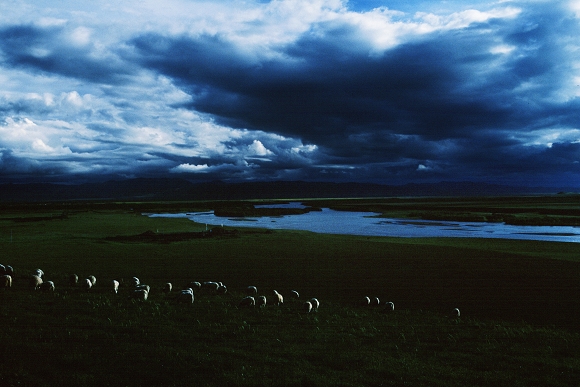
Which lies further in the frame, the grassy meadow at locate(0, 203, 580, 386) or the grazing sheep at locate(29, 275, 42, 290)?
the grazing sheep at locate(29, 275, 42, 290)

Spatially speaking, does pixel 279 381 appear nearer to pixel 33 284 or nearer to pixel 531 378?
pixel 531 378

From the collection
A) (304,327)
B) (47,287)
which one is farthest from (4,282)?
(304,327)

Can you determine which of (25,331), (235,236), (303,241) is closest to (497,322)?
(25,331)

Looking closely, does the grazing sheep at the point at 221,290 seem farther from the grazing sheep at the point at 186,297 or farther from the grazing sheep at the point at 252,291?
the grazing sheep at the point at 186,297

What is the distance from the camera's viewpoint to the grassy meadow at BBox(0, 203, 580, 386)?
32.5 ft

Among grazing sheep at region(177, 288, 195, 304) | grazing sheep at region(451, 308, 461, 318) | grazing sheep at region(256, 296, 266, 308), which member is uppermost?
grazing sheep at region(177, 288, 195, 304)

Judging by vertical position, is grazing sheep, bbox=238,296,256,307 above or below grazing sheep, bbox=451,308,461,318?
above

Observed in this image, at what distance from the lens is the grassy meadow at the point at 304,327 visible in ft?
32.5

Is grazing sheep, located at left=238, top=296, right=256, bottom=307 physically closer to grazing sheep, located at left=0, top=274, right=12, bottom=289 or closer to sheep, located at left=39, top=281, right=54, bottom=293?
sheep, located at left=39, top=281, right=54, bottom=293

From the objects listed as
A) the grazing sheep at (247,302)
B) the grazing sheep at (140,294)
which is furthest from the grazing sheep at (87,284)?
the grazing sheep at (247,302)

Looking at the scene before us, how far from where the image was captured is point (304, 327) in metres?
14.1

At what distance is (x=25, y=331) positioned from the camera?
39.7 ft

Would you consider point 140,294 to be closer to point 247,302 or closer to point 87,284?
point 87,284

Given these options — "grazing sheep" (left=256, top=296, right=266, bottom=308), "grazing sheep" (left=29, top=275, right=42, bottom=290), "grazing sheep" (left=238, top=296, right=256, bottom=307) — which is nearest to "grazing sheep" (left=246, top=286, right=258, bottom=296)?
"grazing sheep" (left=256, top=296, right=266, bottom=308)
